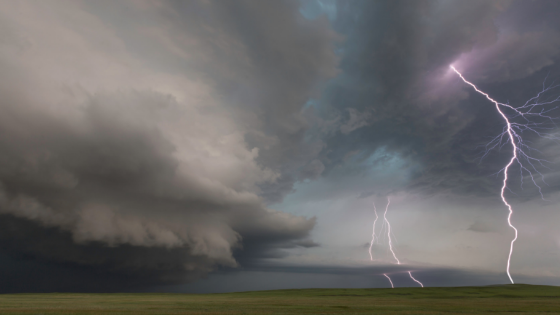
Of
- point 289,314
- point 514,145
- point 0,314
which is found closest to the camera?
point 0,314

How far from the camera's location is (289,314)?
43.4 m

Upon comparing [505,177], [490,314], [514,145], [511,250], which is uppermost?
[514,145]

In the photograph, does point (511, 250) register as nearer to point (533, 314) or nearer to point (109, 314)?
point (533, 314)

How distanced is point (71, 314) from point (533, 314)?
242 feet

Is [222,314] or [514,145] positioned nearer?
[222,314]

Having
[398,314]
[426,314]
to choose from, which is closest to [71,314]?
[398,314]

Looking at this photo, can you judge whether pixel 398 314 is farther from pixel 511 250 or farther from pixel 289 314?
pixel 511 250

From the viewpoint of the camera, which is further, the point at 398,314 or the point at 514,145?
the point at 514,145

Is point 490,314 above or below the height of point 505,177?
below

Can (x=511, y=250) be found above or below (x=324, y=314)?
above

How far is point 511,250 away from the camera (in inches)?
2660

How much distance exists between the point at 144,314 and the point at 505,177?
269 feet

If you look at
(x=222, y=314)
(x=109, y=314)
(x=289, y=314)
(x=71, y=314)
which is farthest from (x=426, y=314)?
(x=71, y=314)

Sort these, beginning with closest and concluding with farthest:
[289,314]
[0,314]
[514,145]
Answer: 1. [0,314]
2. [289,314]
3. [514,145]
